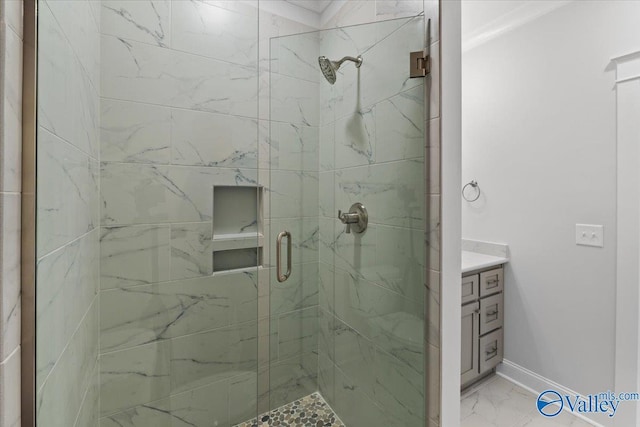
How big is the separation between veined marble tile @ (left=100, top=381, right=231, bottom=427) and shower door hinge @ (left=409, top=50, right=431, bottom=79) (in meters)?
1.71

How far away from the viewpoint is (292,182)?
118 centimetres

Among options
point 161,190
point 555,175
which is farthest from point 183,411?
point 555,175

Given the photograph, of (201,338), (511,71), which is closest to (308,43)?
(201,338)

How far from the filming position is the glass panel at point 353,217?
3.68 ft

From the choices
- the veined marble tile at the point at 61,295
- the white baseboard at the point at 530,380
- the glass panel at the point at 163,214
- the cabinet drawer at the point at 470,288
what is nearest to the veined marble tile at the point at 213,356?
the glass panel at the point at 163,214

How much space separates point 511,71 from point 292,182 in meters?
2.07

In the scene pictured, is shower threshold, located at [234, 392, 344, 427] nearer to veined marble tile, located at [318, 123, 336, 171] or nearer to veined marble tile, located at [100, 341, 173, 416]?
veined marble tile, located at [100, 341, 173, 416]

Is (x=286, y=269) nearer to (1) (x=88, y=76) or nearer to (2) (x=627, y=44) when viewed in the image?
(1) (x=88, y=76)

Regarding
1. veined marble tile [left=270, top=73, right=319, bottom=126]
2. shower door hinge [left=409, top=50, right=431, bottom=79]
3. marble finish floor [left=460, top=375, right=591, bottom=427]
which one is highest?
shower door hinge [left=409, top=50, right=431, bottom=79]

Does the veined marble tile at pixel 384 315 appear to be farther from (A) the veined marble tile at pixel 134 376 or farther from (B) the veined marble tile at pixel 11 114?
(B) the veined marble tile at pixel 11 114

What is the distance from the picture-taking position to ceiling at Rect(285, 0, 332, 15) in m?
1.53

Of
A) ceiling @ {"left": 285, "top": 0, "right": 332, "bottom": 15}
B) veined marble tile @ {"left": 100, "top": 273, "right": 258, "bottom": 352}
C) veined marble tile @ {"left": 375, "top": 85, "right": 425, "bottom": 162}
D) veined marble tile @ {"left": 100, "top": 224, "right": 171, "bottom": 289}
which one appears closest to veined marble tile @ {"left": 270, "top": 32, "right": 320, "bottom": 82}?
veined marble tile @ {"left": 375, "top": 85, "right": 425, "bottom": 162}

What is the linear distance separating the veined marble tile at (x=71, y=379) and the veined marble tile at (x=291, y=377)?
675mm

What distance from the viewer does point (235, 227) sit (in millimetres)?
1510
